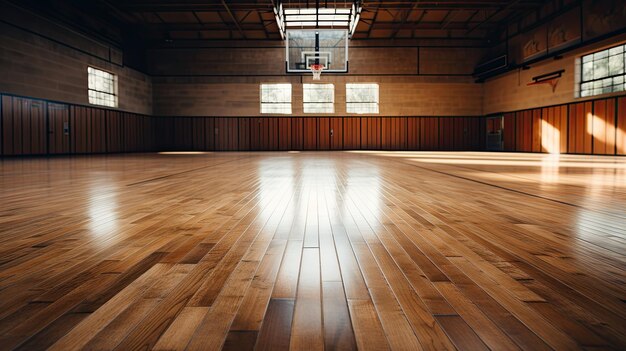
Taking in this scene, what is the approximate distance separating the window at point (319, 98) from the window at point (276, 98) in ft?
3.37

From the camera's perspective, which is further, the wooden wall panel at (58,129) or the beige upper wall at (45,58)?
the wooden wall panel at (58,129)

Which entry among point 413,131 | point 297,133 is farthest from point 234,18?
point 413,131

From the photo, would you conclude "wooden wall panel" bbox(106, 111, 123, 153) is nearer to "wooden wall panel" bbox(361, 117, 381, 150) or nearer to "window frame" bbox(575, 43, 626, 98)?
"wooden wall panel" bbox(361, 117, 381, 150)

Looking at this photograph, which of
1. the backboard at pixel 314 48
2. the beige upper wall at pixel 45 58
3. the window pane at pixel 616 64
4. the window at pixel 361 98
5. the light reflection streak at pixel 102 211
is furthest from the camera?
the window at pixel 361 98

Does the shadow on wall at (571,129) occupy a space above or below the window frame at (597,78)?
below

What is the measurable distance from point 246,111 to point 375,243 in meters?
24.1

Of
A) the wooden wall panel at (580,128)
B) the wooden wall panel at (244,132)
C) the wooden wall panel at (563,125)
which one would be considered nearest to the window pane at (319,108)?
the wooden wall panel at (244,132)

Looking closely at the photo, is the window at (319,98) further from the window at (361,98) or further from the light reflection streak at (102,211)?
the light reflection streak at (102,211)

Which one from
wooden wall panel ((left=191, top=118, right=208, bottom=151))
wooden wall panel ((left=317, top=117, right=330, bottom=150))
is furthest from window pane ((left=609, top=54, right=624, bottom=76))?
wooden wall panel ((left=191, top=118, right=208, bottom=151))

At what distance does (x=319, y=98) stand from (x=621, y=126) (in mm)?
15274

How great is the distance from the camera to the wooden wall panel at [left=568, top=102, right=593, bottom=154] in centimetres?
1823

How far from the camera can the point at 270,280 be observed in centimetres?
206

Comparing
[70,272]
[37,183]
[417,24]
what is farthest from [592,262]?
[417,24]

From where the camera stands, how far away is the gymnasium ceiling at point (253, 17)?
19.4 m
